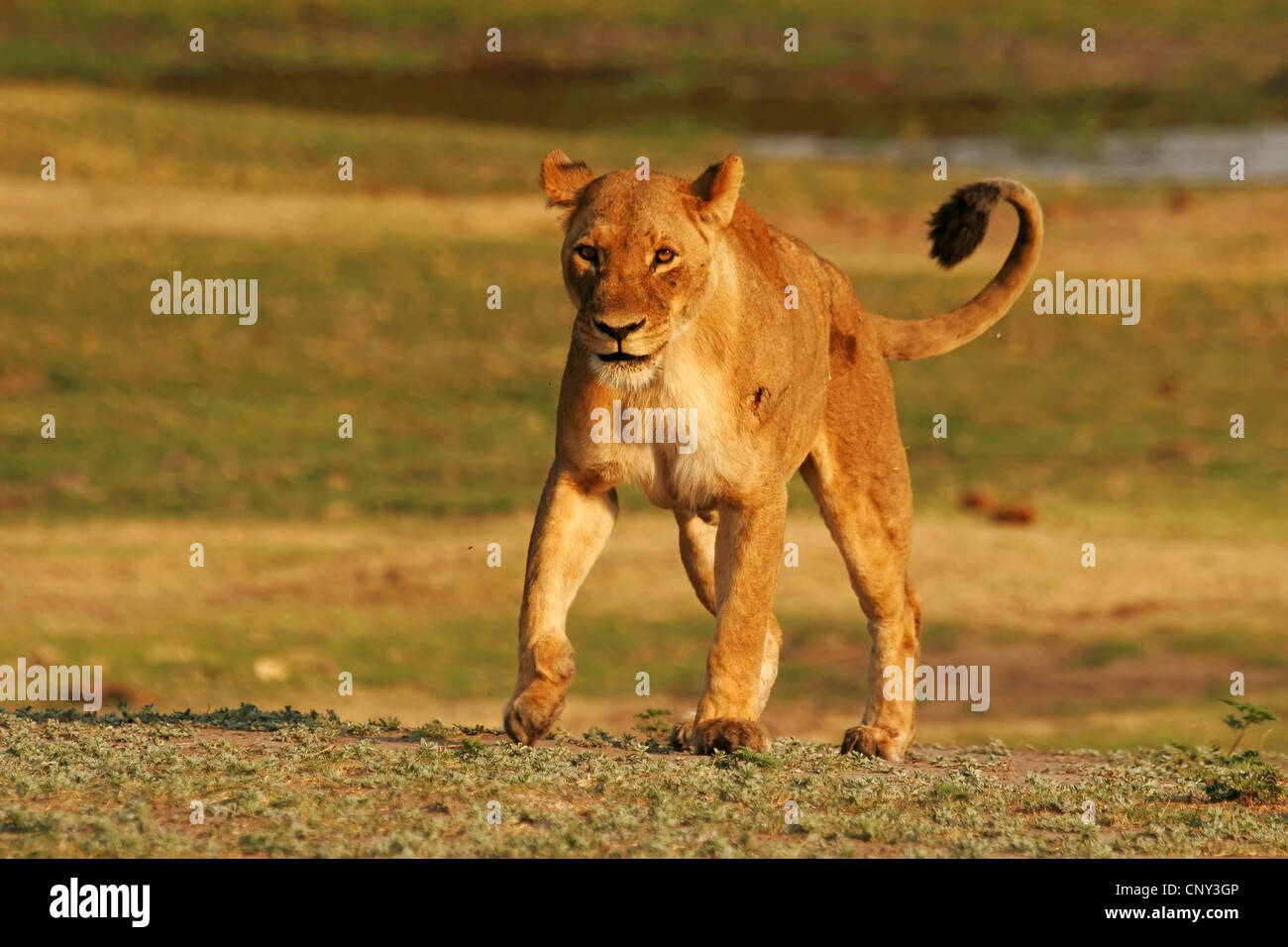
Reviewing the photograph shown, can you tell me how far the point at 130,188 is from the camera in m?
35.7

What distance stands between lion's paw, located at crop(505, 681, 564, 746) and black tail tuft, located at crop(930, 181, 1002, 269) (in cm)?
309

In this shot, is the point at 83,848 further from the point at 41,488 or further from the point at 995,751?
the point at 41,488

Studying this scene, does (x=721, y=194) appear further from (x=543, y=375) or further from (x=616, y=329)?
(x=543, y=375)

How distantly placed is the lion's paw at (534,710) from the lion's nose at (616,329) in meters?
1.35

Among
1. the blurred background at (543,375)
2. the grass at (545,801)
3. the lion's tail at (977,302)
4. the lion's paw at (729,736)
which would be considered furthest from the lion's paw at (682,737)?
the blurred background at (543,375)

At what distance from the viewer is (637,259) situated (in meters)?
8.12

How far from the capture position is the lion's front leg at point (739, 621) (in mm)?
8414

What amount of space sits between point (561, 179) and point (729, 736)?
227 centimetres

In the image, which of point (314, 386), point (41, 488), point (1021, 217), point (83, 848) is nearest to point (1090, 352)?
point (314, 386)
